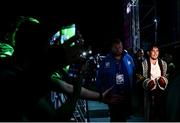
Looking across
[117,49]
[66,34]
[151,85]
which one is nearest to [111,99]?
[117,49]

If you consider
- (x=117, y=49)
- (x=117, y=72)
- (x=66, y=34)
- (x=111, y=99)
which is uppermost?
(x=66, y=34)

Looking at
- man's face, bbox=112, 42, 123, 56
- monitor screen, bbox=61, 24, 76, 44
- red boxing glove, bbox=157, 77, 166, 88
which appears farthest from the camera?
red boxing glove, bbox=157, 77, 166, 88

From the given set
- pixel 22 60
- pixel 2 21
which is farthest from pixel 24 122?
pixel 2 21

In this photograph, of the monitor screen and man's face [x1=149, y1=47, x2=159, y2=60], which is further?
man's face [x1=149, y1=47, x2=159, y2=60]

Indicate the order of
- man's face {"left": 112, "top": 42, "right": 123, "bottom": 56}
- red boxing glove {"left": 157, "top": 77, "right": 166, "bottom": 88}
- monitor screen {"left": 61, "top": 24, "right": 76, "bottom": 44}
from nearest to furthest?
monitor screen {"left": 61, "top": 24, "right": 76, "bottom": 44} → man's face {"left": 112, "top": 42, "right": 123, "bottom": 56} → red boxing glove {"left": 157, "top": 77, "right": 166, "bottom": 88}

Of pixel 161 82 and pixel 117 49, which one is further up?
pixel 117 49

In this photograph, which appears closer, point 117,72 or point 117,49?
point 117,49

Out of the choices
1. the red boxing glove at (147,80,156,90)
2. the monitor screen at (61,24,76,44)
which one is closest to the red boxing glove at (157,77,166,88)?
the red boxing glove at (147,80,156,90)

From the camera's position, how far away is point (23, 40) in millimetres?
2020

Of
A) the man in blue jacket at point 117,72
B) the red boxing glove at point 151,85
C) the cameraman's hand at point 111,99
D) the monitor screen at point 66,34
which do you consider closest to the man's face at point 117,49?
the man in blue jacket at point 117,72

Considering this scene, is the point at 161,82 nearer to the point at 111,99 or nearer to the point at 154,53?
the point at 154,53

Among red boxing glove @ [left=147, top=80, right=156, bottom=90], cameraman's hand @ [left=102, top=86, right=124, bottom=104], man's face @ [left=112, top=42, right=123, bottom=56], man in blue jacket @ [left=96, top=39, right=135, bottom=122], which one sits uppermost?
man's face @ [left=112, top=42, right=123, bottom=56]

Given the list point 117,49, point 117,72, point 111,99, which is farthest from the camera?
point 117,72

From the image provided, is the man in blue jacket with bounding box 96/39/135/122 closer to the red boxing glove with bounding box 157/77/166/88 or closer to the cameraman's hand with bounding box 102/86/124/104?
the red boxing glove with bounding box 157/77/166/88
